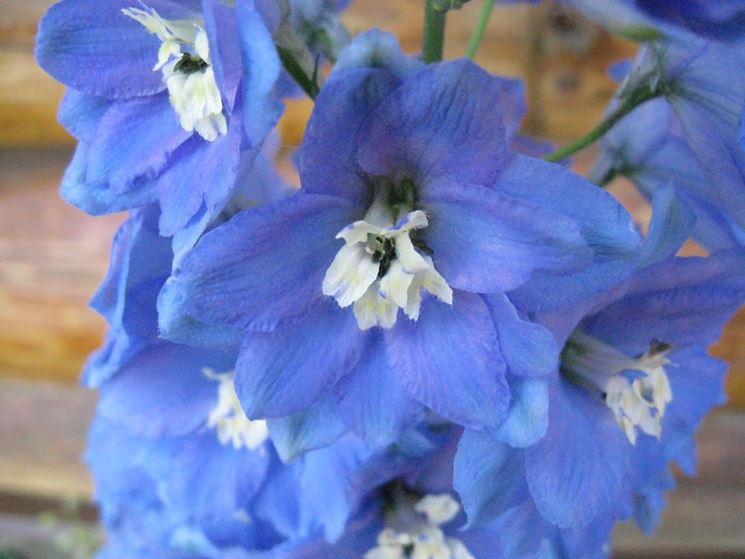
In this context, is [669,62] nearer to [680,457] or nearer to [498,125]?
[498,125]

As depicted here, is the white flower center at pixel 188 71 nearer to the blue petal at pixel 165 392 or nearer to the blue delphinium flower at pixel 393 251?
the blue delphinium flower at pixel 393 251

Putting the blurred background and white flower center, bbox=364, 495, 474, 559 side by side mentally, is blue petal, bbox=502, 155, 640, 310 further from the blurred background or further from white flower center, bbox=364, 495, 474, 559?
the blurred background

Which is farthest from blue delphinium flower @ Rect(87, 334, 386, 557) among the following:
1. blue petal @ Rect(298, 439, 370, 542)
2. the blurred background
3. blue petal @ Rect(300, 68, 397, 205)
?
the blurred background

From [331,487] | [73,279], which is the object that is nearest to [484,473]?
[331,487]

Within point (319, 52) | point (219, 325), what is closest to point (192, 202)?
point (219, 325)

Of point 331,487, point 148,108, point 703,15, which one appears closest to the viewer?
point 703,15

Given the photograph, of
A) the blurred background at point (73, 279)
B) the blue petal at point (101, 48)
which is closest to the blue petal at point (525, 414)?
the blue petal at point (101, 48)

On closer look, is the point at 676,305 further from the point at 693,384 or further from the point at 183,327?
the point at 183,327
